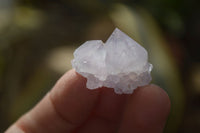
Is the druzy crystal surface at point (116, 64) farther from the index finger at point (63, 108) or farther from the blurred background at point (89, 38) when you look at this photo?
the blurred background at point (89, 38)

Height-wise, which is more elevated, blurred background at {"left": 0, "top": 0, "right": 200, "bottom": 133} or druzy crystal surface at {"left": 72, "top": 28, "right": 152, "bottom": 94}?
druzy crystal surface at {"left": 72, "top": 28, "right": 152, "bottom": 94}

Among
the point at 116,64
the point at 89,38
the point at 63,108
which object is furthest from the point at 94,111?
the point at 89,38

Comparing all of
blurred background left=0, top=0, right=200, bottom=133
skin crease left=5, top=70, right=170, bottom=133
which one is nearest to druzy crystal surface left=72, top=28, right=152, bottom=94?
skin crease left=5, top=70, right=170, bottom=133

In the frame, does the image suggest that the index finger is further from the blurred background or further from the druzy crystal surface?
the blurred background

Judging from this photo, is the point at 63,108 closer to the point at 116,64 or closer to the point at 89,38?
the point at 116,64

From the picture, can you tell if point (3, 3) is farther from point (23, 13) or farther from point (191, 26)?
point (191, 26)

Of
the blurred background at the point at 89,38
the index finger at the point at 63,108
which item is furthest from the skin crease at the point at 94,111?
the blurred background at the point at 89,38

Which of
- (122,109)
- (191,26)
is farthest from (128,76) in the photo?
(191,26)
